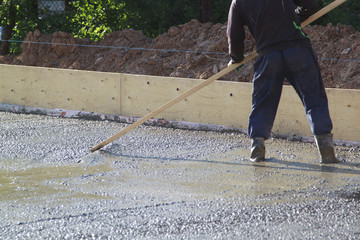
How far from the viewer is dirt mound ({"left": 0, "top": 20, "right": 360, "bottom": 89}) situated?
7.89 metres

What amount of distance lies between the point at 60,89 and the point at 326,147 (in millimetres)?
4600

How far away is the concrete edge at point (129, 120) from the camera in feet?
23.0

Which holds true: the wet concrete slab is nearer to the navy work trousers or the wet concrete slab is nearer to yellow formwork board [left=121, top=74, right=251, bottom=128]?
yellow formwork board [left=121, top=74, right=251, bottom=128]

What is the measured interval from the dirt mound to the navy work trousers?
1.84 metres

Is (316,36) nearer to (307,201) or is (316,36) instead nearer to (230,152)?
(230,152)

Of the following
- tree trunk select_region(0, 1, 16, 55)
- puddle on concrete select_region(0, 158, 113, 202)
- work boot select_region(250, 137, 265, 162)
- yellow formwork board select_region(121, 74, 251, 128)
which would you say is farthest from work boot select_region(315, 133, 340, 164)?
tree trunk select_region(0, 1, 16, 55)

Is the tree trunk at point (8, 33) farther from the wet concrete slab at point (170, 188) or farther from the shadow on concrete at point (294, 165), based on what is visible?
the shadow on concrete at point (294, 165)

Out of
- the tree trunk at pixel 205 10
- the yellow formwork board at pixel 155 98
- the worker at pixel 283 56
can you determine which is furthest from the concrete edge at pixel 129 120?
the tree trunk at pixel 205 10

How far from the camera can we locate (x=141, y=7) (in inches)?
417

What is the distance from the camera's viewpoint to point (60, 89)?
8922 millimetres

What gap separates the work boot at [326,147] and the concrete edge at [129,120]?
883 millimetres

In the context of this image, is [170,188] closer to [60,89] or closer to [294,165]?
[294,165]

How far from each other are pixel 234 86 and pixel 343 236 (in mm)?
3756

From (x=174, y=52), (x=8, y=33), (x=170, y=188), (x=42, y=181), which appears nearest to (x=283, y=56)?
(x=170, y=188)
